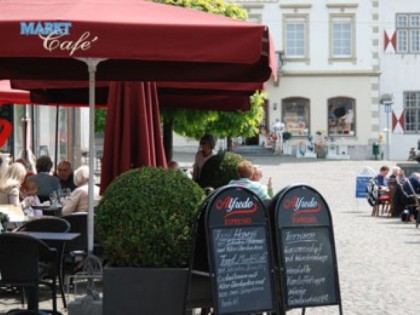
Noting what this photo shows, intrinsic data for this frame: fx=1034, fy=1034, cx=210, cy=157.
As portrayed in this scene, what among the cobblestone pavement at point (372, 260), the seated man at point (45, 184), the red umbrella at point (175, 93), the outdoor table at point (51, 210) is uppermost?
the red umbrella at point (175, 93)

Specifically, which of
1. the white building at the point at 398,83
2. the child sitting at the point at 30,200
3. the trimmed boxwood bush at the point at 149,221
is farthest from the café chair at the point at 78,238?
the white building at the point at 398,83

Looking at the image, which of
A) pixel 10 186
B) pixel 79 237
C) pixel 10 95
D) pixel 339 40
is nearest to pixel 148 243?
pixel 79 237

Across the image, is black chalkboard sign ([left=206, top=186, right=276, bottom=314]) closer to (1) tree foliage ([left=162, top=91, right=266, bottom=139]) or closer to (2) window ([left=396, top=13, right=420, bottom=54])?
(1) tree foliage ([left=162, top=91, right=266, bottom=139])

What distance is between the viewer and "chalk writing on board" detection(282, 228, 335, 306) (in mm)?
6297

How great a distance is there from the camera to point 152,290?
5996 mm

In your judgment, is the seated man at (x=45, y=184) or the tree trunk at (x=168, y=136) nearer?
the seated man at (x=45, y=184)

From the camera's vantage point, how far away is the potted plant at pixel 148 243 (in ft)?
19.7

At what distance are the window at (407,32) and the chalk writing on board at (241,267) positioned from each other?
4259 centimetres

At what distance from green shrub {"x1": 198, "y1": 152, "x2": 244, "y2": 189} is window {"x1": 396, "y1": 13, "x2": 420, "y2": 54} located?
37465 millimetres

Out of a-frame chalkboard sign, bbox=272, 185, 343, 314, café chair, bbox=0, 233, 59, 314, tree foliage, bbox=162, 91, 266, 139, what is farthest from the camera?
tree foliage, bbox=162, 91, 266, 139

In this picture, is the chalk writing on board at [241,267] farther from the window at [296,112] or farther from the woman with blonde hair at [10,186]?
the window at [296,112]

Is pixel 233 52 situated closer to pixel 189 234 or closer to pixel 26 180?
pixel 189 234

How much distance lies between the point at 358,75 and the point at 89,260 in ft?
136

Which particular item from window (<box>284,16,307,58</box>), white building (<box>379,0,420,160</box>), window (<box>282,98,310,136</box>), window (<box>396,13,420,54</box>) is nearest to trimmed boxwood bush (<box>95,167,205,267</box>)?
white building (<box>379,0,420,160</box>)
